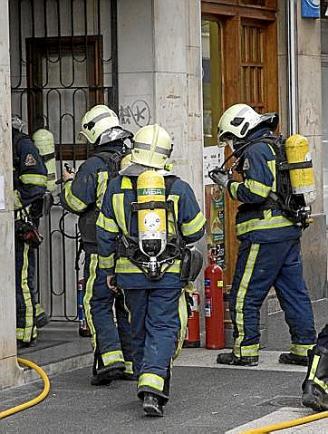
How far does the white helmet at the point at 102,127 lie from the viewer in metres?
9.91

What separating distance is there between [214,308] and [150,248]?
2.87 m

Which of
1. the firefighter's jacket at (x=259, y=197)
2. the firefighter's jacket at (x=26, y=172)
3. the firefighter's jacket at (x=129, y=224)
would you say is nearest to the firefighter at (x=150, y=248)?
the firefighter's jacket at (x=129, y=224)

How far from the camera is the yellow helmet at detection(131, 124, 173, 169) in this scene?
8.86 m

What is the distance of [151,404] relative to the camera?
8.54 m

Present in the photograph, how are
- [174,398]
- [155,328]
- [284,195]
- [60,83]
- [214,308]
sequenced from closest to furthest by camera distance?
[155,328] < [174,398] < [284,195] < [214,308] < [60,83]

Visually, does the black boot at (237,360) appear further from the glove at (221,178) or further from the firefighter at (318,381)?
the firefighter at (318,381)

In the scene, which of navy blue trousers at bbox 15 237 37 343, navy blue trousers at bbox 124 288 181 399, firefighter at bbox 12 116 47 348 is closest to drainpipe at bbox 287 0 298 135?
firefighter at bbox 12 116 47 348

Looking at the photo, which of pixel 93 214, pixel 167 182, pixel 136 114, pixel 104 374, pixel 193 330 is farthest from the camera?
pixel 136 114

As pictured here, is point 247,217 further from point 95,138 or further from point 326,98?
point 326,98

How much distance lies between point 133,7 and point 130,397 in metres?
3.78

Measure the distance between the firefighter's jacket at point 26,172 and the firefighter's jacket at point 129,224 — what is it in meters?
1.94

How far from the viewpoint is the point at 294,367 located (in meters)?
10.5

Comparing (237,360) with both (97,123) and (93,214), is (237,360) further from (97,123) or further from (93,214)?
(97,123)

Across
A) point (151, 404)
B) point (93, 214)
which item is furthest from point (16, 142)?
point (151, 404)
